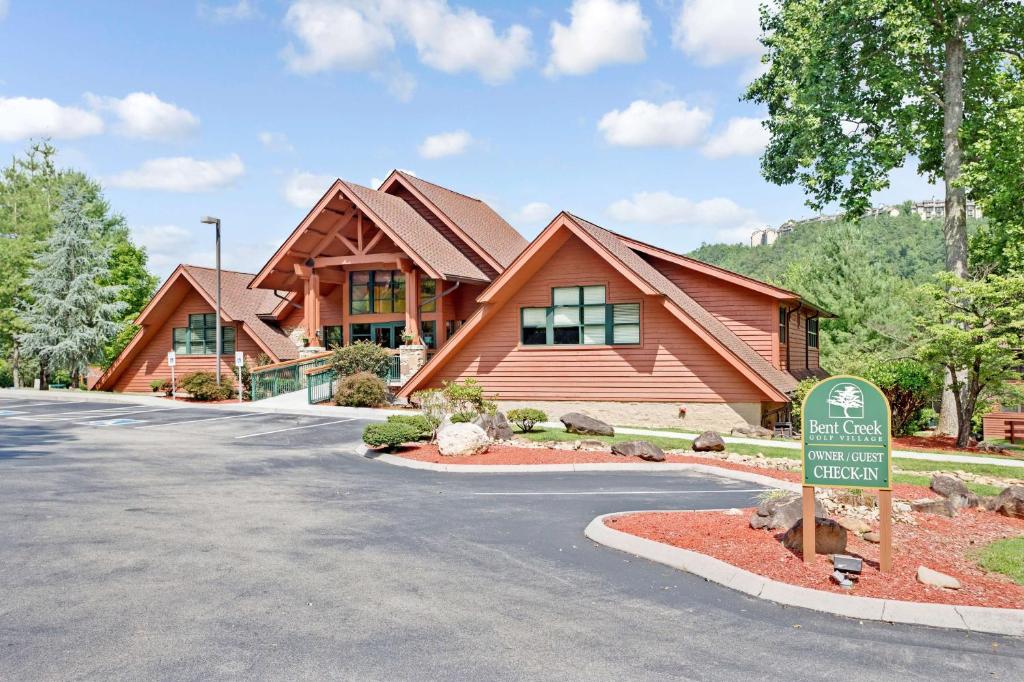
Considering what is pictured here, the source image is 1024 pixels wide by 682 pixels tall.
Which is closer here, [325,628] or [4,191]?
[325,628]

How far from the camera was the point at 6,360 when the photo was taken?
5475cm

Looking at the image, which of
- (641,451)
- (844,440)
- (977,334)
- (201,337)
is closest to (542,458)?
(641,451)

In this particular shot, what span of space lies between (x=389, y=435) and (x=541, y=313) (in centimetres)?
993

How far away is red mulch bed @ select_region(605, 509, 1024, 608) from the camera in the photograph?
733 cm

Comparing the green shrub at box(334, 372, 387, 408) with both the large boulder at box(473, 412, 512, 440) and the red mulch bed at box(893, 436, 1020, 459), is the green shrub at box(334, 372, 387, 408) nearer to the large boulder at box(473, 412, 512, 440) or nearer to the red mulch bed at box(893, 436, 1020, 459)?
the large boulder at box(473, 412, 512, 440)

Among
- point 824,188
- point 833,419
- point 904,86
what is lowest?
point 833,419

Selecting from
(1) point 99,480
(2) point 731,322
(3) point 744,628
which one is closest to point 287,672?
(3) point 744,628

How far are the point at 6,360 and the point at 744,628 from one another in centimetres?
6234

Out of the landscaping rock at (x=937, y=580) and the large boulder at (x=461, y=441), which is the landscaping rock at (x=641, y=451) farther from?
the landscaping rock at (x=937, y=580)

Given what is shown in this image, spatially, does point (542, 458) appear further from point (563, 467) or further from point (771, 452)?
point (771, 452)

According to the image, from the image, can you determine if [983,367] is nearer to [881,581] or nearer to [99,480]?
[881,581]

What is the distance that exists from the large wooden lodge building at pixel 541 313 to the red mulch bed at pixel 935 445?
3686mm

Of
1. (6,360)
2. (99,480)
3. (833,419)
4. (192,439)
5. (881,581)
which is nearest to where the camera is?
(881,581)

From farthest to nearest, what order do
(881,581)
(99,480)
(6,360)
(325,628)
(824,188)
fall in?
(6,360), (824,188), (99,480), (881,581), (325,628)
